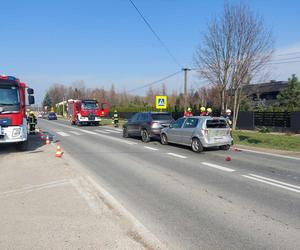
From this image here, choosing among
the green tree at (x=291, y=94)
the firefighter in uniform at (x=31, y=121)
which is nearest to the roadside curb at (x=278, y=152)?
the firefighter in uniform at (x=31, y=121)

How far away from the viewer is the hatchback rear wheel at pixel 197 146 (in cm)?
1391

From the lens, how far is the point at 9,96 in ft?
43.5

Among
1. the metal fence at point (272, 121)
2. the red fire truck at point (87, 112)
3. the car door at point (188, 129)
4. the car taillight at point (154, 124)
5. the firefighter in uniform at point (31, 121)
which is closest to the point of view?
the car door at point (188, 129)

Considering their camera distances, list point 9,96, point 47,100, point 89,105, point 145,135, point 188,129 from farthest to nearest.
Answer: point 47,100, point 89,105, point 145,135, point 188,129, point 9,96

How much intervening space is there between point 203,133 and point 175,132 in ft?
6.82

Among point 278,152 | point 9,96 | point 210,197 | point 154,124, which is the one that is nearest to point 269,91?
point 154,124

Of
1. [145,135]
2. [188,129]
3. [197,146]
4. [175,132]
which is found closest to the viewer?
[197,146]

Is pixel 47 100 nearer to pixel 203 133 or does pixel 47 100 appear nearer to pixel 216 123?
pixel 216 123

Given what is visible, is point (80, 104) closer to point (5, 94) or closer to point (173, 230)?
point (5, 94)

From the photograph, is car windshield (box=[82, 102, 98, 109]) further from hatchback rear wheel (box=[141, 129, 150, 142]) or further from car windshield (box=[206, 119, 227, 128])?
car windshield (box=[206, 119, 227, 128])

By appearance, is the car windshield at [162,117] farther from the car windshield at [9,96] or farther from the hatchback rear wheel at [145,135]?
the car windshield at [9,96]

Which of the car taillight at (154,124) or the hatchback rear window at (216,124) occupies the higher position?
the hatchback rear window at (216,124)

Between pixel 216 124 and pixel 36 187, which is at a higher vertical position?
pixel 216 124

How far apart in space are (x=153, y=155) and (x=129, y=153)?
1143mm
